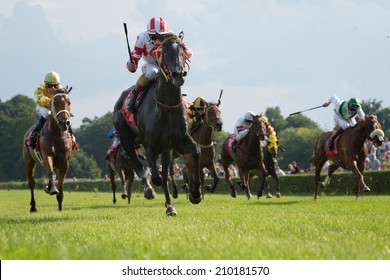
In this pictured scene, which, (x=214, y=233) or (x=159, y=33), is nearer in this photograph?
(x=214, y=233)

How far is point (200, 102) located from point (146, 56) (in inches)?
313

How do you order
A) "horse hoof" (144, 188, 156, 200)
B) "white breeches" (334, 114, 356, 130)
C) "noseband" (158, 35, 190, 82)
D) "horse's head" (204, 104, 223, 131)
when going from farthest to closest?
"white breeches" (334, 114, 356, 130) < "horse's head" (204, 104, 223, 131) < "horse hoof" (144, 188, 156, 200) < "noseband" (158, 35, 190, 82)

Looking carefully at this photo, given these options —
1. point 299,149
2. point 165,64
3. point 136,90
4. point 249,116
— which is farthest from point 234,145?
point 299,149

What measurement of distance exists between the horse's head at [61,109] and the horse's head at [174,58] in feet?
12.7

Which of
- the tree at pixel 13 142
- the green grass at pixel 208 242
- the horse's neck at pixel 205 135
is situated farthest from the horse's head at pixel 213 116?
the tree at pixel 13 142

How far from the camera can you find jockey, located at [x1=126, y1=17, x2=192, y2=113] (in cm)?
1051

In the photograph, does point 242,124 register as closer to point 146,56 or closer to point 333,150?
point 333,150

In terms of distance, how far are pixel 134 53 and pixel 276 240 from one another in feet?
19.0

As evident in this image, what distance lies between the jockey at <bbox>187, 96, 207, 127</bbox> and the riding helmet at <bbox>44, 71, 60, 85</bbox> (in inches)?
203

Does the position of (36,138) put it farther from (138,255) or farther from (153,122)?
(138,255)

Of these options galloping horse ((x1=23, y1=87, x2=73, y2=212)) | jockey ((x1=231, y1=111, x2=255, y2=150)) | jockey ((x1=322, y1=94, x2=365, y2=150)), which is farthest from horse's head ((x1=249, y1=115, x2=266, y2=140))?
galloping horse ((x1=23, y1=87, x2=73, y2=212))

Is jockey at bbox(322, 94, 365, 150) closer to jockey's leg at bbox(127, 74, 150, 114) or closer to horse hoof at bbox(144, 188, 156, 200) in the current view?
jockey's leg at bbox(127, 74, 150, 114)
